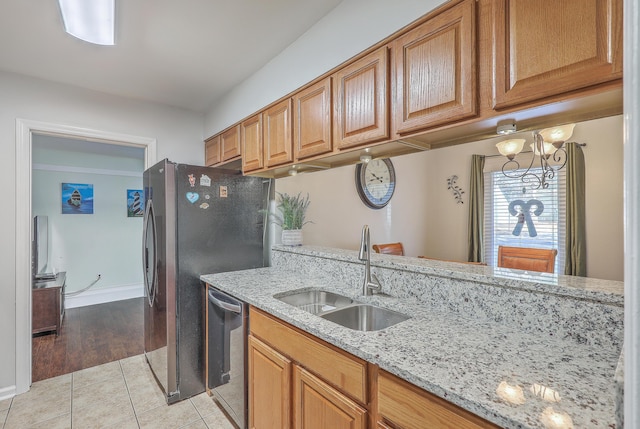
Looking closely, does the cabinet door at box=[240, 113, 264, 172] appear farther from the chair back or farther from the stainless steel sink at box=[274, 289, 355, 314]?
the chair back

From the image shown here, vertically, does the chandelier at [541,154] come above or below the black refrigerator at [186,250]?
above

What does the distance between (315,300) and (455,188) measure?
1.21 meters

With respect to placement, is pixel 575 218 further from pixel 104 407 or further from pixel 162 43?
pixel 104 407

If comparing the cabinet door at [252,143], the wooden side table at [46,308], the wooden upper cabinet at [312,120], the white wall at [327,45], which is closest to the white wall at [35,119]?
the white wall at [327,45]

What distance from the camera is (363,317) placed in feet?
5.33

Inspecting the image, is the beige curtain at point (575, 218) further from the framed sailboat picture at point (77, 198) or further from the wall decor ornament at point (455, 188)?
the framed sailboat picture at point (77, 198)

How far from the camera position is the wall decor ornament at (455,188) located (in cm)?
207

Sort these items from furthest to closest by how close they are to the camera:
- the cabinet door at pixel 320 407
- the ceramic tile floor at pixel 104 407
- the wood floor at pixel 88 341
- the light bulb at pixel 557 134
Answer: the wood floor at pixel 88 341 < the ceramic tile floor at pixel 104 407 < the light bulb at pixel 557 134 < the cabinet door at pixel 320 407

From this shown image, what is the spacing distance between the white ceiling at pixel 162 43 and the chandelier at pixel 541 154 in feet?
3.96

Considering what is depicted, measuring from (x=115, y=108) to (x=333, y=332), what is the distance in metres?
2.87

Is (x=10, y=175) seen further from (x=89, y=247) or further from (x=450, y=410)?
(x=450, y=410)

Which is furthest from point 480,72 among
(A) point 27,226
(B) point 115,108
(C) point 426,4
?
(A) point 27,226

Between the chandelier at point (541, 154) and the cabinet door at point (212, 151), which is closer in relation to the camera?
the chandelier at point (541, 154)

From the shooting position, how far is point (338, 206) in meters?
2.68
